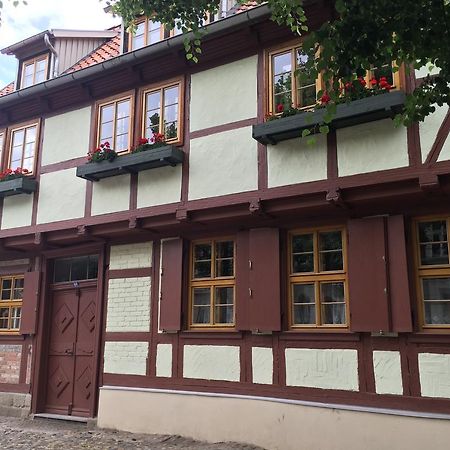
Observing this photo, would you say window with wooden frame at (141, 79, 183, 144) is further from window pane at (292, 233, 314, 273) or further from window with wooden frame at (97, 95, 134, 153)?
window pane at (292, 233, 314, 273)

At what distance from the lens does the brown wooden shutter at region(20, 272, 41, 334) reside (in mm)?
10242

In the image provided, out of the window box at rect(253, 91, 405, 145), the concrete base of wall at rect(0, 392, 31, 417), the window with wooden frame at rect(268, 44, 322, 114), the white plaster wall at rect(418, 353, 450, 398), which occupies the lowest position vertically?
the concrete base of wall at rect(0, 392, 31, 417)

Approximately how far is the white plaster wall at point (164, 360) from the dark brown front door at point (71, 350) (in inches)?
58.5

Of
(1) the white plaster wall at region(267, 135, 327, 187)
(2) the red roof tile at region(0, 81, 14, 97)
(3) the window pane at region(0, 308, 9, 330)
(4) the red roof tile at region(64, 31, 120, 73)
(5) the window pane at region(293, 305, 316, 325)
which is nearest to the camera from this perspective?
(1) the white plaster wall at region(267, 135, 327, 187)

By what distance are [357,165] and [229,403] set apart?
12.0 ft

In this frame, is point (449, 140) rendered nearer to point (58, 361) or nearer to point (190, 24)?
point (190, 24)

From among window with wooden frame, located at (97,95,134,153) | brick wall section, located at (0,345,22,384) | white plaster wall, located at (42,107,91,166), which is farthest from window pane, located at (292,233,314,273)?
brick wall section, located at (0,345,22,384)

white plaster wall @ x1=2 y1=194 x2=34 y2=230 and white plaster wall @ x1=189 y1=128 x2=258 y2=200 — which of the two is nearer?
white plaster wall @ x1=189 y1=128 x2=258 y2=200

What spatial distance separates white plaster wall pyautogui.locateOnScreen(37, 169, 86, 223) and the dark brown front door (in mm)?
1356

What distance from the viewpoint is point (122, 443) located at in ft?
25.7

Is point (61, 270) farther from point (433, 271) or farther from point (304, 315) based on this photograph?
point (433, 271)

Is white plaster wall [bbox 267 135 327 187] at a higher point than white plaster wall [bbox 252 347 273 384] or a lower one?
higher

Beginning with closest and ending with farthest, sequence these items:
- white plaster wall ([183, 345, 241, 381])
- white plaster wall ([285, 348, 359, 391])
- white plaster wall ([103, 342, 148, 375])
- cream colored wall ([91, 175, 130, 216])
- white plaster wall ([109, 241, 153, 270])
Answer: white plaster wall ([285, 348, 359, 391]) < white plaster wall ([183, 345, 241, 381]) < white plaster wall ([103, 342, 148, 375]) < cream colored wall ([91, 175, 130, 216]) < white plaster wall ([109, 241, 153, 270])

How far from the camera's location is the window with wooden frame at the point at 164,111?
8758mm
